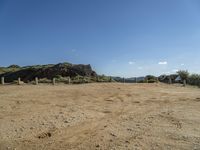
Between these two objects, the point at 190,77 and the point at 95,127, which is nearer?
the point at 95,127

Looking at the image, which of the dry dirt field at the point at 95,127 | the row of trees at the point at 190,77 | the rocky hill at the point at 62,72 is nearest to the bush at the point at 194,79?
the row of trees at the point at 190,77

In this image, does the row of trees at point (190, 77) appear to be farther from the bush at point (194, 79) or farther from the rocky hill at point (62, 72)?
the rocky hill at point (62, 72)

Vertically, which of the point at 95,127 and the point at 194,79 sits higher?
the point at 194,79

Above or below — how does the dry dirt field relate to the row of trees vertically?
below

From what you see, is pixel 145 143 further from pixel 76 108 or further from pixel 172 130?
pixel 76 108

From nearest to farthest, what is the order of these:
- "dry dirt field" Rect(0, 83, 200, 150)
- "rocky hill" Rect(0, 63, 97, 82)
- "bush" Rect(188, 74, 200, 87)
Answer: "dry dirt field" Rect(0, 83, 200, 150)
"bush" Rect(188, 74, 200, 87)
"rocky hill" Rect(0, 63, 97, 82)

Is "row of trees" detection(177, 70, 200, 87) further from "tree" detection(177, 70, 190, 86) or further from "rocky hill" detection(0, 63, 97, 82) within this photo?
"rocky hill" detection(0, 63, 97, 82)

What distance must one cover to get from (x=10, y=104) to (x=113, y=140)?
770cm

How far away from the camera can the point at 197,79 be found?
4516cm

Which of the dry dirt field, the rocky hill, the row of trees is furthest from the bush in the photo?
the dry dirt field

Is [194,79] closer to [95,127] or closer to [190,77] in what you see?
[190,77]

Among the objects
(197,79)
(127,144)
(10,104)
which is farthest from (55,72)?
(127,144)

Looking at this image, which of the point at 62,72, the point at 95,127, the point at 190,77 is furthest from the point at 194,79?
the point at 95,127

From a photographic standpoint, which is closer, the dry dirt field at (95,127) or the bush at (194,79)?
the dry dirt field at (95,127)
